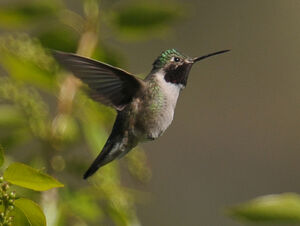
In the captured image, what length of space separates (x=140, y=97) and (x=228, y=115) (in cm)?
391

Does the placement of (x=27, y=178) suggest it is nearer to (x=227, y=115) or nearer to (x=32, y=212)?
(x=32, y=212)

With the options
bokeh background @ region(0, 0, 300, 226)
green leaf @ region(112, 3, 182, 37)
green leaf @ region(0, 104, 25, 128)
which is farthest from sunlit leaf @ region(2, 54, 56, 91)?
bokeh background @ region(0, 0, 300, 226)

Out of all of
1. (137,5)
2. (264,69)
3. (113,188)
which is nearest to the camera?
(113,188)

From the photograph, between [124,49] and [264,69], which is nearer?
Result: [124,49]

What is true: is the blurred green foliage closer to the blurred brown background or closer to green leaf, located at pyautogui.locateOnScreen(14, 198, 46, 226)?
green leaf, located at pyautogui.locateOnScreen(14, 198, 46, 226)

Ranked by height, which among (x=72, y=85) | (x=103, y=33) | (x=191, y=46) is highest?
(x=191, y=46)

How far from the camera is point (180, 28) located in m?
5.98

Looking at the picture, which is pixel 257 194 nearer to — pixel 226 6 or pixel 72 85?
pixel 226 6

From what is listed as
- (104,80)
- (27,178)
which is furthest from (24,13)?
(27,178)

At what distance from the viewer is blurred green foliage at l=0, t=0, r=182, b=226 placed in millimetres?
2064

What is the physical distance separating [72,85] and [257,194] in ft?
11.6

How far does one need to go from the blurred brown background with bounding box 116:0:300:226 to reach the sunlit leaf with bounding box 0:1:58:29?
2.59m

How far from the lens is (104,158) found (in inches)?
74.8

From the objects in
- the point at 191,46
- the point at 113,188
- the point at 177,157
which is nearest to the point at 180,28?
the point at 191,46
